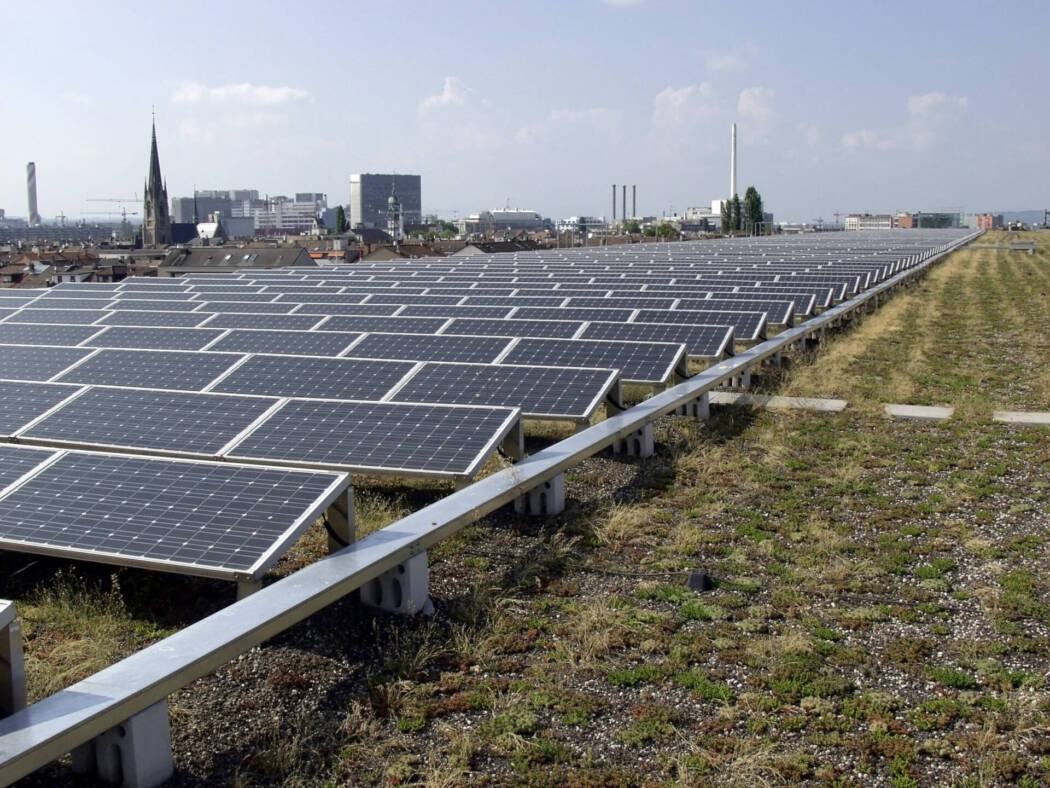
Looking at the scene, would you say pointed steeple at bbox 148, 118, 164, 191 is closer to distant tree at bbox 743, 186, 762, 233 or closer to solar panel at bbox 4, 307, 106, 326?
distant tree at bbox 743, 186, 762, 233

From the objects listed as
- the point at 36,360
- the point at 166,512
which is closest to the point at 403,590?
the point at 166,512

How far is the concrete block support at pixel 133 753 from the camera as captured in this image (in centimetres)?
537

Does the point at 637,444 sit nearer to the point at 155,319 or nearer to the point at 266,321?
the point at 266,321

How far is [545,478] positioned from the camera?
10258 mm

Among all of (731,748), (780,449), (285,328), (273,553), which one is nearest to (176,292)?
(285,328)

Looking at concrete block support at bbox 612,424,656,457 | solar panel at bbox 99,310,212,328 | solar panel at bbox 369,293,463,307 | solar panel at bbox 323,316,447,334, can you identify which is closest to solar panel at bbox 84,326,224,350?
solar panel at bbox 99,310,212,328

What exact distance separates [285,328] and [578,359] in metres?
7.44

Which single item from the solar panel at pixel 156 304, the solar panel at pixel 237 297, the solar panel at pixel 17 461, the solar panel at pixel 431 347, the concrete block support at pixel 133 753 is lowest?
the concrete block support at pixel 133 753

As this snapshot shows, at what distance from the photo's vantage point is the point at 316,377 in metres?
13.4

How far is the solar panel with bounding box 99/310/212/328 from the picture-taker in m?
22.4

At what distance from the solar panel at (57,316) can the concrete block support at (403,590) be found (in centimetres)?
1810

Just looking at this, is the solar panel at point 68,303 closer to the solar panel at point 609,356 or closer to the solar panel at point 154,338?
the solar panel at point 154,338

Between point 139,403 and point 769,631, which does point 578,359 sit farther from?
point 769,631

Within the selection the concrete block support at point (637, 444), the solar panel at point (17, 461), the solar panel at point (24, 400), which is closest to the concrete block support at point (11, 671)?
the solar panel at point (17, 461)
